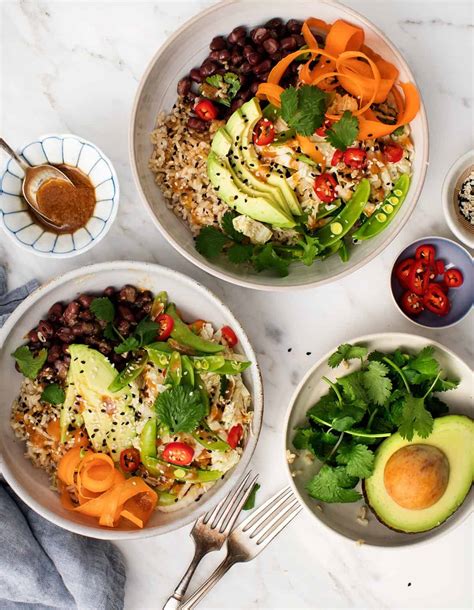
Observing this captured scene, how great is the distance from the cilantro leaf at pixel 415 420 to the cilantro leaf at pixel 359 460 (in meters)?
0.16

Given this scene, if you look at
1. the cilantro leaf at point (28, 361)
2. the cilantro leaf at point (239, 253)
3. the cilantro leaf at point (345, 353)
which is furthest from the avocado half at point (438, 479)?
the cilantro leaf at point (28, 361)

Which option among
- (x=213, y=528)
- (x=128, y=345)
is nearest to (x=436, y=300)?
(x=128, y=345)

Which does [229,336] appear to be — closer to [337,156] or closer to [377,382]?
[377,382]

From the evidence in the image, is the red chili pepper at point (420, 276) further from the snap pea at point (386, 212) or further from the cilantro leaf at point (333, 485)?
the cilantro leaf at point (333, 485)

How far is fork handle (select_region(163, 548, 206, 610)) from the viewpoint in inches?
116

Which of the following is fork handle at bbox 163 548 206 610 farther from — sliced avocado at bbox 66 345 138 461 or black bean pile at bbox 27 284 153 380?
black bean pile at bbox 27 284 153 380

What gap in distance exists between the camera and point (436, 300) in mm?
2756

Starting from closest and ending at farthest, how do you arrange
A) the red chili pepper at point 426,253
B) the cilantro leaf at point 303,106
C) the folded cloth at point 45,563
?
the cilantro leaf at point 303,106 → the red chili pepper at point 426,253 → the folded cloth at point 45,563

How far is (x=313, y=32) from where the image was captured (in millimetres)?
2625

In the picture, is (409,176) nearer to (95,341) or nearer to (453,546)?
(95,341)

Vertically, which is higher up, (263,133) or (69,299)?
(263,133)

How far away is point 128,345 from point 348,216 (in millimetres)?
1005

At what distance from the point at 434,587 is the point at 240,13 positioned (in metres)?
2.61

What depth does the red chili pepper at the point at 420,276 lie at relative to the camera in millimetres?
2750
